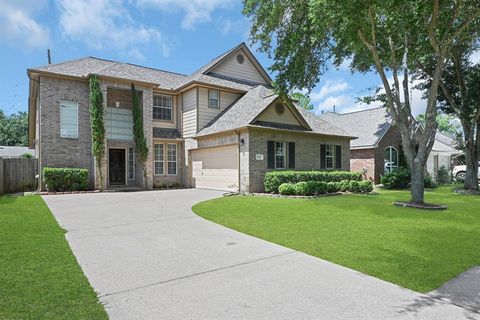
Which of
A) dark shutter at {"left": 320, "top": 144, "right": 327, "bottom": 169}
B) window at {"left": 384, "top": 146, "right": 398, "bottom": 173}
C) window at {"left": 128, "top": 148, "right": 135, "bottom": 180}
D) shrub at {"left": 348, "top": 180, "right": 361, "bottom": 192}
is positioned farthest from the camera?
window at {"left": 384, "top": 146, "right": 398, "bottom": 173}

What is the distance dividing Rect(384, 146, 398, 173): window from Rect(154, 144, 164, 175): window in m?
16.3

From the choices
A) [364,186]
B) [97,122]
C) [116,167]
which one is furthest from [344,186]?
[97,122]

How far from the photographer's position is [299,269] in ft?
15.1

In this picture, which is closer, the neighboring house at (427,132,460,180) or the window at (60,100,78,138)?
the window at (60,100,78,138)

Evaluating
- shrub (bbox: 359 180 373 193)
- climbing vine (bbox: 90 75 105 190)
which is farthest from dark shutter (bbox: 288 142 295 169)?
climbing vine (bbox: 90 75 105 190)

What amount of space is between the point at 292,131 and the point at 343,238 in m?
11.2

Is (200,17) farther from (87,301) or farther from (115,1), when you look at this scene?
(87,301)

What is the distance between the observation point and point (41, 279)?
397cm

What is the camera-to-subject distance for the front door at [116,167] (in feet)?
60.1

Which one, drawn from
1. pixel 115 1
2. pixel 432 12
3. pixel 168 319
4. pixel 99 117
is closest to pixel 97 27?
pixel 115 1

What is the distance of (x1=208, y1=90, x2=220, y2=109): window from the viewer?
64.8 feet

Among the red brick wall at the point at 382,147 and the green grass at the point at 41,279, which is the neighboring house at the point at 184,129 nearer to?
the red brick wall at the point at 382,147

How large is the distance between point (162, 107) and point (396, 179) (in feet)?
52.1

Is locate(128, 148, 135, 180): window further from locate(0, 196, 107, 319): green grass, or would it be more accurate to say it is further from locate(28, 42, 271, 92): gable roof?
locate(0, 196, 107, 319): green grass
